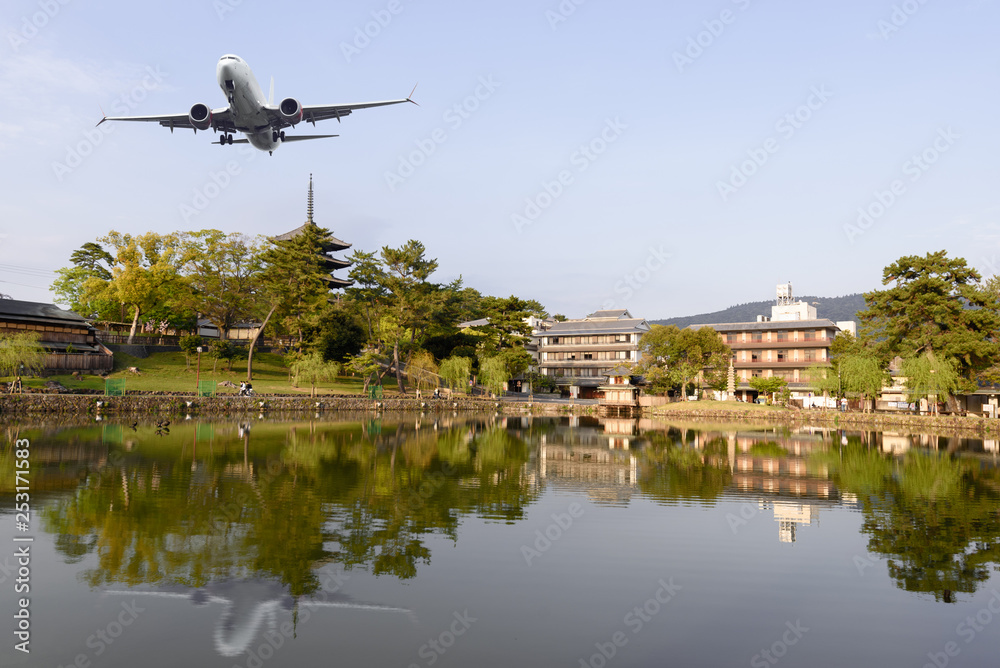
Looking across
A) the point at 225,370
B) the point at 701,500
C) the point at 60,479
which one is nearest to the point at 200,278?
the point at 225,370

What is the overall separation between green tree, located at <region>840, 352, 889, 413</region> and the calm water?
30.9 m

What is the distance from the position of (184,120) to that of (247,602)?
25.8m

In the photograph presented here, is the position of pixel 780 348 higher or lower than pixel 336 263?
lower

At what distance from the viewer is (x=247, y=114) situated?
87.2 feet

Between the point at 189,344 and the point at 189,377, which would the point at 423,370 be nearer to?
the point at 189,377

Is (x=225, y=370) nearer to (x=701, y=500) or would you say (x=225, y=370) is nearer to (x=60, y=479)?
(x=60, y=479)

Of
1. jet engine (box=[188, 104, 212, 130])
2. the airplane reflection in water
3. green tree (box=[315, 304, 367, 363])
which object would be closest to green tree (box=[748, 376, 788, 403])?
green tree (box=[315, 304, 367, 363])

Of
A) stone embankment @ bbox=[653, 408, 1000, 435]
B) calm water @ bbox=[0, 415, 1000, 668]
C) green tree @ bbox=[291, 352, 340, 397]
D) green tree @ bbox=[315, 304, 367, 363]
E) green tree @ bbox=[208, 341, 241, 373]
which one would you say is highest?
green tree @ bbox=[315, 304, 367, 363]

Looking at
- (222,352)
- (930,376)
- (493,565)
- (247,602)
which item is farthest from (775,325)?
(247,602)

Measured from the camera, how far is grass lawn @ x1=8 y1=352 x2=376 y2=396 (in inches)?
1927

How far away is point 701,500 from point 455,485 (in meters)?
7.32

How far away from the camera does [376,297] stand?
205ft

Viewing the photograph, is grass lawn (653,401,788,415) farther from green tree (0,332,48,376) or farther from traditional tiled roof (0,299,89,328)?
traditional tiled roof (0,299,89,328)

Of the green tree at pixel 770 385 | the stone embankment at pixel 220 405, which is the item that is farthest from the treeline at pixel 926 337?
the stone embankment at pixel 220 405
